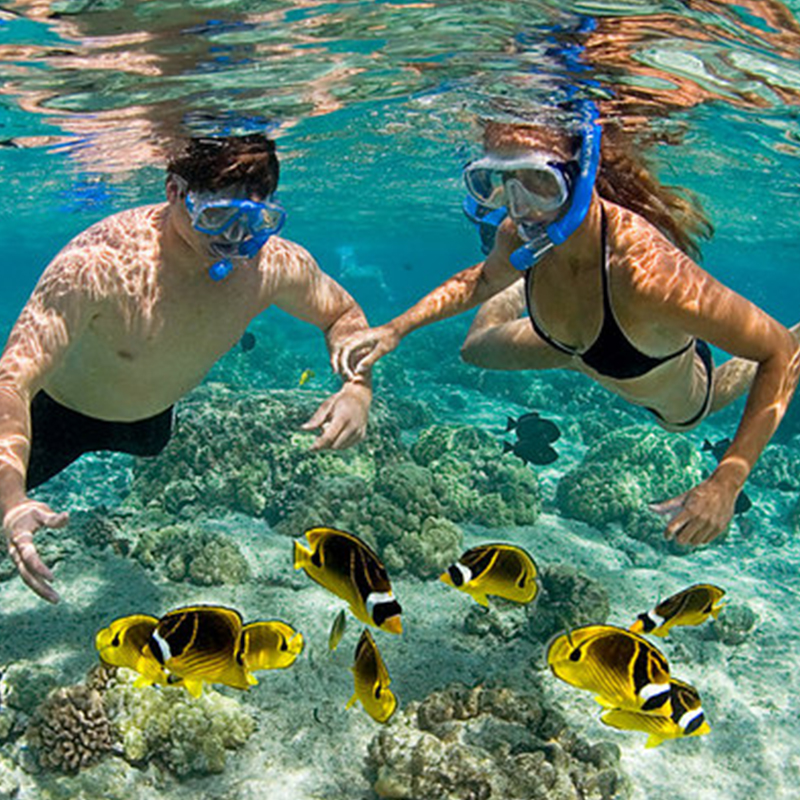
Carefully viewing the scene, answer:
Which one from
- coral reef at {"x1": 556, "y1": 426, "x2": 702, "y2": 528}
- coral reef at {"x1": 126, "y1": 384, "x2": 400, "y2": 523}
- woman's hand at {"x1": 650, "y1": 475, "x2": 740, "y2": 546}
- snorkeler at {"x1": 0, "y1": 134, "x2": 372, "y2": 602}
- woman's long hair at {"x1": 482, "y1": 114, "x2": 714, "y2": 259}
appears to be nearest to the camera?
woman's hand at {"x1": 650, "y1": 475, "x2": 740, "y2": 546}

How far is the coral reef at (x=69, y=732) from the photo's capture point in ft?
17.7

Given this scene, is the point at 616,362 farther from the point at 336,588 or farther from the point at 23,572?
the point at 23,572

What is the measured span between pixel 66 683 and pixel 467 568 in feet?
15.1

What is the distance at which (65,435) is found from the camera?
634 centimetres

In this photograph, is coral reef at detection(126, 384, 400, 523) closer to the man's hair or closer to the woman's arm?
the man's hair

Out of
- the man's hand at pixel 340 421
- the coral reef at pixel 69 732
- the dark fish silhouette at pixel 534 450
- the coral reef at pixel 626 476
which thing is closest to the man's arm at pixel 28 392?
the man's hand at pixel 340 421

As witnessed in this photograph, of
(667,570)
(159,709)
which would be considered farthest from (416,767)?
(667,570)

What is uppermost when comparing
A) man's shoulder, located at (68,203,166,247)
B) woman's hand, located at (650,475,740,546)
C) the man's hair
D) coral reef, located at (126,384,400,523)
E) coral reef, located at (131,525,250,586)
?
the man's hair

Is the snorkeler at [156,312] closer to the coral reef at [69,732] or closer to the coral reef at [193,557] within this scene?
the coral reef at [69,732]

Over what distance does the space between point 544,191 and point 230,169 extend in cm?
228

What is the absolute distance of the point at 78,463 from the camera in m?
13.7

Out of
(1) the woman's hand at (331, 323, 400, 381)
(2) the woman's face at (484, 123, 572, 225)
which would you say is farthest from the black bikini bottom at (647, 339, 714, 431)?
(1) the woman's hand at (331, 323, 400, 381)

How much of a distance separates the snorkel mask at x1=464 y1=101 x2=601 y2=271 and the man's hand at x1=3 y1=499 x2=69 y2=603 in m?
3.01

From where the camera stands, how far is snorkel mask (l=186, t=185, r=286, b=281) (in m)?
4.82
